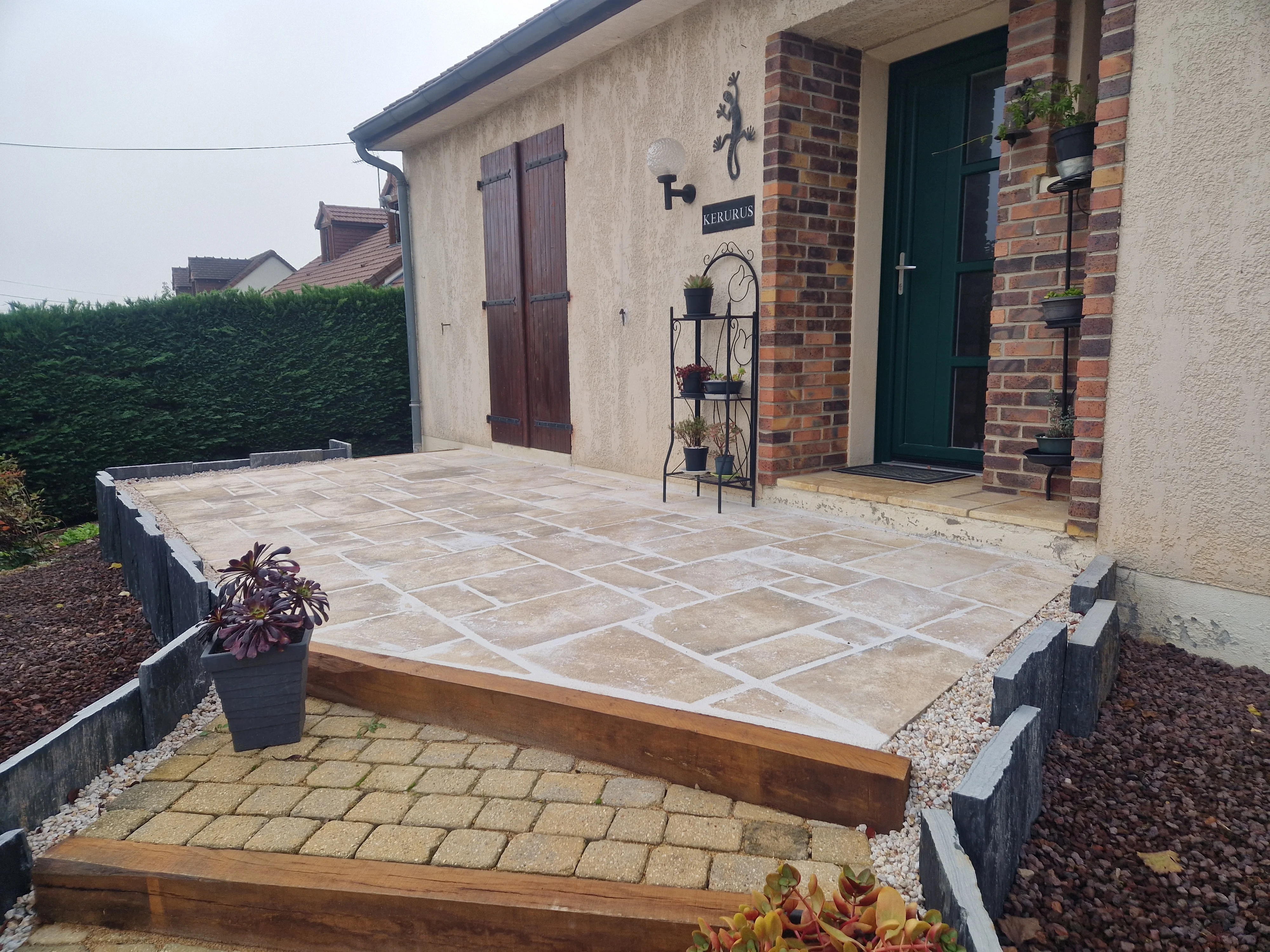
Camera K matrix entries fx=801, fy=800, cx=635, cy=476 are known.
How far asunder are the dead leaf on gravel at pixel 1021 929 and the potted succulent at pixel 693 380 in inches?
124

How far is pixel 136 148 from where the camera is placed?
1056 inches

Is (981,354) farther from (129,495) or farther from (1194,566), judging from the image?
(129,495)

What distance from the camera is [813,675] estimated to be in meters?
2.07

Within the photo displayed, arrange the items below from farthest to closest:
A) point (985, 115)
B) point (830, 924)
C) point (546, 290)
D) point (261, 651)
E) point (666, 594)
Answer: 1. point (546, 290)
2. point (985, 115)
3. point (666, 594)
4. point (261, 651)
5. point (830, 924)

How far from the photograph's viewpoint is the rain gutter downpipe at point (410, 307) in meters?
7.88

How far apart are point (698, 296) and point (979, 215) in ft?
4.69

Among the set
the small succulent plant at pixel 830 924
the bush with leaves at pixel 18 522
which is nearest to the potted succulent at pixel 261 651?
the small succulent plant at pixel 830 924

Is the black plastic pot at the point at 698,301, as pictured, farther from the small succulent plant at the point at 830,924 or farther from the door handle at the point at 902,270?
the small succulent plant at the point at 830,924

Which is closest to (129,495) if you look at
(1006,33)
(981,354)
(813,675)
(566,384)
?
(566,384)

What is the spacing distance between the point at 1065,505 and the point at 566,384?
3.57 meters

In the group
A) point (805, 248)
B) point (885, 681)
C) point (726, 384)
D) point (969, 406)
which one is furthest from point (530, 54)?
Answer: point (885, 681)

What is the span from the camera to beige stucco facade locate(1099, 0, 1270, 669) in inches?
89.9

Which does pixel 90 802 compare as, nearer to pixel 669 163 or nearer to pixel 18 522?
pixel 669 163

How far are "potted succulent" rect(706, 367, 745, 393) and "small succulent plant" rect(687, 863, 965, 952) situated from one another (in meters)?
3.27
